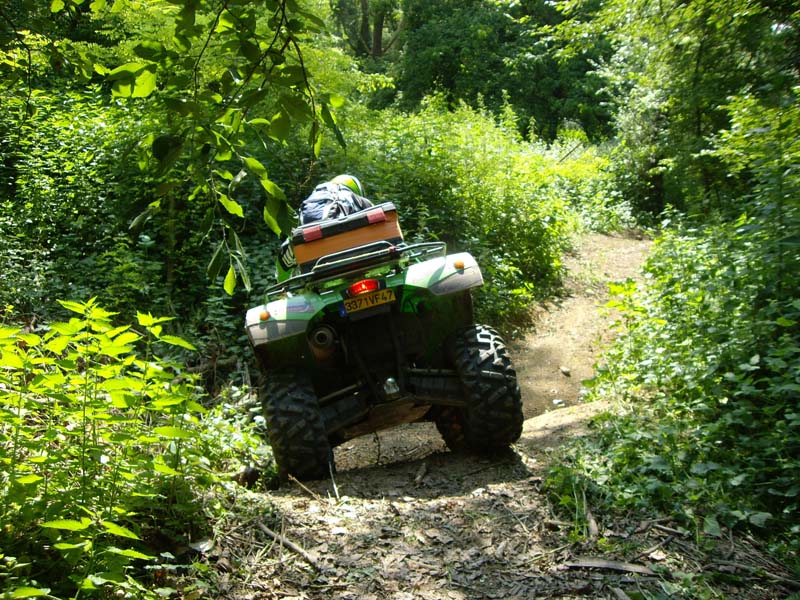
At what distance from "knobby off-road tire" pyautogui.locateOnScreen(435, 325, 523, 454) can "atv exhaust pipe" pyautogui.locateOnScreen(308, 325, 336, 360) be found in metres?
0.84

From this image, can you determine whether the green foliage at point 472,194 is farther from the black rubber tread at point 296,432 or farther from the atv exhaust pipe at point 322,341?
the black rubber tread at point 296,432

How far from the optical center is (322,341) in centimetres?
473

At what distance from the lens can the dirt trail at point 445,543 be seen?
3.13 meters

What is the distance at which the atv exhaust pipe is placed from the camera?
187 inches

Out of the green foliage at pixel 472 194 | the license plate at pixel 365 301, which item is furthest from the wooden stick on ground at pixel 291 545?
the green foliage at pixel 472 194

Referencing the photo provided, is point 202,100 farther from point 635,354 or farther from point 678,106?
point 678,106

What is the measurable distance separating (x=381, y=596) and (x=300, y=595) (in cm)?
35

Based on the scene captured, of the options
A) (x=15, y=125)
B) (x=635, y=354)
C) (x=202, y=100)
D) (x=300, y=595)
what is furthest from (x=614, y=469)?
(x=15, y=125)

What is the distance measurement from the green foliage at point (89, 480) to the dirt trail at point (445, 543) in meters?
0.39

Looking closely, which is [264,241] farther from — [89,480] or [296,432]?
[89,480]

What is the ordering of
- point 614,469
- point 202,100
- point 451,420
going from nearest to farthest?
point 202,100, point 614,469, point 451,420

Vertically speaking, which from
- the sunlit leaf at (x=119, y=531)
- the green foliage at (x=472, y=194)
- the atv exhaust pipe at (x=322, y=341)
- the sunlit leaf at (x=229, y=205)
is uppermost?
the sunlit leaf at (x=229, y=205)

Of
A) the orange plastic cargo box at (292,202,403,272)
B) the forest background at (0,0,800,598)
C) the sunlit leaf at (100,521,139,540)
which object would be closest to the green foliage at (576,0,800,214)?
the forest background at (0,0,800,598)

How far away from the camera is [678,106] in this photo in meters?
10.7
